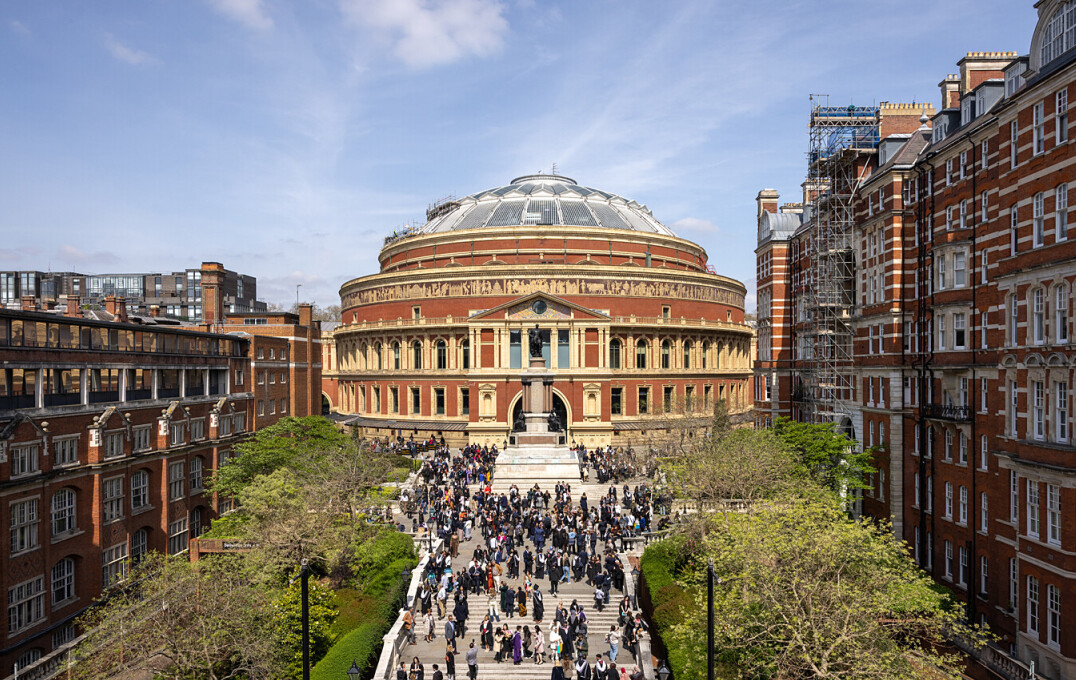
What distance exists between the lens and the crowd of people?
81.8 feet

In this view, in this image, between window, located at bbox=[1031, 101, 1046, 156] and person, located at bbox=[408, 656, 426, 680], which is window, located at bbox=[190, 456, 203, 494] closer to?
person, located at bbox=[408, 656, 426, 680]

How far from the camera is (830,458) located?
39625 mm

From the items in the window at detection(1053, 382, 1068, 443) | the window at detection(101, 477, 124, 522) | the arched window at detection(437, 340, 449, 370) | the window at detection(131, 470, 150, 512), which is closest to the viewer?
the window at detection(1053, 382, 1068, 443)

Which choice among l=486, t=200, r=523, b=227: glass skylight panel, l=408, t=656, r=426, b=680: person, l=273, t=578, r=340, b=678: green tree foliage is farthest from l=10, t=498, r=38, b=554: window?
l=486, t=200, r=523, b=227: glass skylight panel

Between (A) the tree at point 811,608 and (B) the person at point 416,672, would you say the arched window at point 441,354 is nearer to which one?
(B) the person at point 416,672

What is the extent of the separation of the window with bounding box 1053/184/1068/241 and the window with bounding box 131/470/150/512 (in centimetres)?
4024

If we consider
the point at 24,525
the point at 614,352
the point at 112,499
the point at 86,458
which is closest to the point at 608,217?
the point at 614,352

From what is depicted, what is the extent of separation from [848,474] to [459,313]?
39.6 metres

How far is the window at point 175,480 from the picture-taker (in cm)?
4047

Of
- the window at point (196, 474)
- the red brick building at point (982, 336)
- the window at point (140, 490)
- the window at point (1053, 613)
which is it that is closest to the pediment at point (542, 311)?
the red brick building at point (982, 336)

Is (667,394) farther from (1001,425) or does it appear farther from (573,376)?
(1001,425)

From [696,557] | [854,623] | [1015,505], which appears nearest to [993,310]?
[1015,505]

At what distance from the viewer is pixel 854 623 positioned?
18547 millimetres

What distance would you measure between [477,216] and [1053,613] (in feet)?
216
